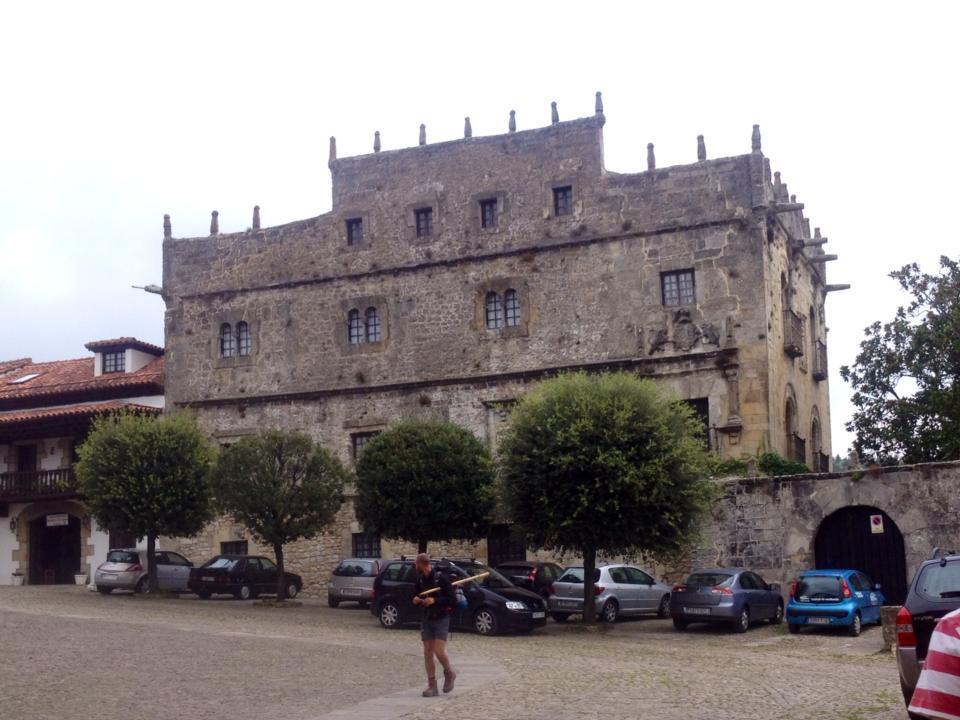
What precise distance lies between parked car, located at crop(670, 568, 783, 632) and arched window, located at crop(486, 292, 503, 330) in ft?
38.6

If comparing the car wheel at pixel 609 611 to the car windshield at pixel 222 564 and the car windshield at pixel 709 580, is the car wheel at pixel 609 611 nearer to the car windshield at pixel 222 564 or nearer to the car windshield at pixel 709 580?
the car windshield at pixel 709 580

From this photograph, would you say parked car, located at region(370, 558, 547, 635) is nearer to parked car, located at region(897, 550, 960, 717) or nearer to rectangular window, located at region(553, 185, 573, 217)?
parked car, located at region(897, 550, 960, 717)

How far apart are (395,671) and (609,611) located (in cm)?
1055

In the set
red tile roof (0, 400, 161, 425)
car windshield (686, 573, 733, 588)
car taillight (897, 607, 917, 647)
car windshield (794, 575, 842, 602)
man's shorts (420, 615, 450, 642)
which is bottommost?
car windshield (794, 575, 842, 602)

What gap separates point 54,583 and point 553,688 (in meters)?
29.5

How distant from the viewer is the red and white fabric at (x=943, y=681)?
16.1 ft

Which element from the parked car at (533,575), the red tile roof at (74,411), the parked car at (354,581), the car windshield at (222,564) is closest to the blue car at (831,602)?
the parked car at (533,575)

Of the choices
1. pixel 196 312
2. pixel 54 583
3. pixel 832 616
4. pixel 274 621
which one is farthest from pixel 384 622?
pixel 54 583

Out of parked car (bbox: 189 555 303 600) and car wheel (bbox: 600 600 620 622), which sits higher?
parked car (bbox: 189 555 303 600)

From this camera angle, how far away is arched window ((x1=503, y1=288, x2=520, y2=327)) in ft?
112

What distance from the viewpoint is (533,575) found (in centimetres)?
2741

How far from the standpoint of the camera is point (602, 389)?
25.4m

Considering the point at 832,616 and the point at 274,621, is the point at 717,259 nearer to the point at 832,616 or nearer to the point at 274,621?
the point at 832,616

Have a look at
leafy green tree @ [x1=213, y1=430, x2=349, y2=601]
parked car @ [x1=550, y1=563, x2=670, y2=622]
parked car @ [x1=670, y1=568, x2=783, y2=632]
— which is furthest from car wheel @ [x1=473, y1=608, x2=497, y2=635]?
leafy green tree @ [x1=213, y1=430, x2=349, y2=601]
